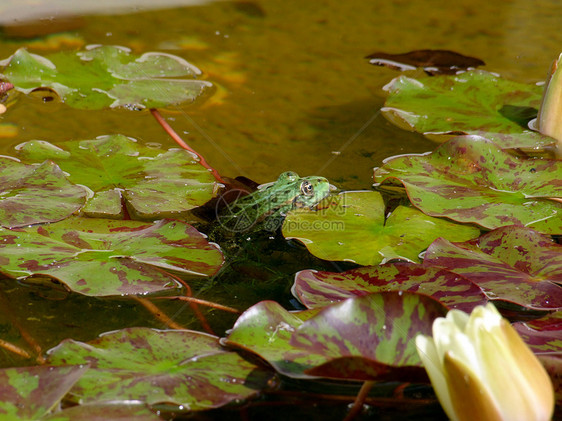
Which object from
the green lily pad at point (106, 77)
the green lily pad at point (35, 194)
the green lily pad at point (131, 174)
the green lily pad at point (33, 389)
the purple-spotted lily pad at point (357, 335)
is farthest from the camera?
the green lily pad at point (106, 77)

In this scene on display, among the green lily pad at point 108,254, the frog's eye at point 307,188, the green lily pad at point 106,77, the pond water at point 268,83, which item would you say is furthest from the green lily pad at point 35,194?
the frog's eye at point 307,188

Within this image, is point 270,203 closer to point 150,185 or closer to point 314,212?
point 314,212

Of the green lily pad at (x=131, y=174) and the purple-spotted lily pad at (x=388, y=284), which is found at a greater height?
the purple-spotted lily pad at (x=388, y=284)

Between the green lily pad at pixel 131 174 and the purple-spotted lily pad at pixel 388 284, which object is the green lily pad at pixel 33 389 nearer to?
the purple-spotted lily pad at pixel 388 284

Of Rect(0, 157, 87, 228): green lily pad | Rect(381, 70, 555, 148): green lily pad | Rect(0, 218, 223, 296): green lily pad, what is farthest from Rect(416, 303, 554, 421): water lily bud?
Rect(381, 70, 555, 148): green lily pad

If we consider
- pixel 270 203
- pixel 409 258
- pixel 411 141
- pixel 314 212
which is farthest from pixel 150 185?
pixel 411 141

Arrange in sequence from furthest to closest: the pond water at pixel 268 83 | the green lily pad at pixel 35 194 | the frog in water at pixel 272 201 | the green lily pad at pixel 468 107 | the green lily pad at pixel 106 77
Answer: the green lily pad at pixel 106 77, the green lily pad at pixel 468 107, the frog in water at pixel 272 201, the green lily pad at pixel 35 194, the pond water at pixel 268 83

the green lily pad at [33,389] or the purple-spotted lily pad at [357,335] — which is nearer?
the green lily pad at [33,389]
